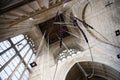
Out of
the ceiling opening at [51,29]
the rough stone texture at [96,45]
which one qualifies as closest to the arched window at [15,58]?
the rough stone texture at [96,45]

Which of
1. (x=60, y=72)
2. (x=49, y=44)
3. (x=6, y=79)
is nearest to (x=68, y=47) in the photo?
(x=49, y=44)

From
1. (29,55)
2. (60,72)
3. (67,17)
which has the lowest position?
(60,72)

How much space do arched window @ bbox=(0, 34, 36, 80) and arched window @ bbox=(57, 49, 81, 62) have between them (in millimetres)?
1668

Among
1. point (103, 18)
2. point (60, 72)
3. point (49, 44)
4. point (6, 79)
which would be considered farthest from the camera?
point (49, 44)

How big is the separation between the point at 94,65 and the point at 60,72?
185cm

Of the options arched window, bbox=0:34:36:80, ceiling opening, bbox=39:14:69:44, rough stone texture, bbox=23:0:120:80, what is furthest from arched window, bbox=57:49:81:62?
ceiling opening, bbox=39:14:69:44

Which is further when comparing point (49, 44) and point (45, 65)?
point (49, 44)

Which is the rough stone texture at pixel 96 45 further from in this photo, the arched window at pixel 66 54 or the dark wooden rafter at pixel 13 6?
the dark wooden rafter at pixel 13 6

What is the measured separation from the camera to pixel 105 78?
36.8 feet

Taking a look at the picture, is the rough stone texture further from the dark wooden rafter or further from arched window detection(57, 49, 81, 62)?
the dark wooden rafter

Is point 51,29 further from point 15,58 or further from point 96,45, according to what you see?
point 15,58

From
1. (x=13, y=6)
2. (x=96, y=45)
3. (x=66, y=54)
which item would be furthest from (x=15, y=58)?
(x=13, y=6)

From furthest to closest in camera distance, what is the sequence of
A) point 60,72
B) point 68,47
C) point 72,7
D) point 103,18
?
point 68,47, point 72,7, point 103,18, point 60,72

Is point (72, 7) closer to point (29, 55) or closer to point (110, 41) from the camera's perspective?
point (110, 41)
